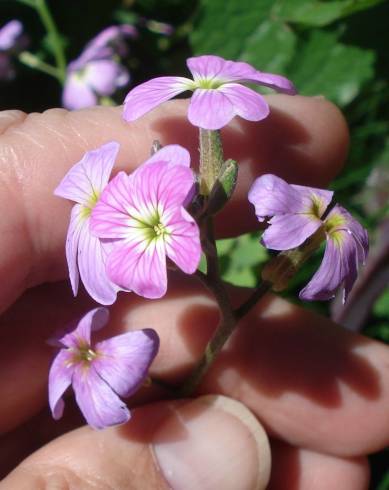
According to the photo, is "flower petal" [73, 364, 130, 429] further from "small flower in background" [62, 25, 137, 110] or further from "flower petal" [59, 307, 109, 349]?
"small flower in background" [62, 25, 137, 110]

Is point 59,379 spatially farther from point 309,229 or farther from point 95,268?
point 309,229

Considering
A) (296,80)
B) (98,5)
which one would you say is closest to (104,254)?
(296,80)

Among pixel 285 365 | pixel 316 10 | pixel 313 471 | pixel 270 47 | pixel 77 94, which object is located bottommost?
pixel 313 471

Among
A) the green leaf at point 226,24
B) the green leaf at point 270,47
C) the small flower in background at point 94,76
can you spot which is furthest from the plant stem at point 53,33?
the green leaf at point 270,47

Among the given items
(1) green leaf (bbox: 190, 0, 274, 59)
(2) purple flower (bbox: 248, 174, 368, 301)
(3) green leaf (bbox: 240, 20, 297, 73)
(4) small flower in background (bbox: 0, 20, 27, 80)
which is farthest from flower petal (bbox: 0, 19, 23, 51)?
(2) purple flower (bbox: 248, 174, 368, 301)

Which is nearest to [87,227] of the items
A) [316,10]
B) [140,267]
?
[140,267]

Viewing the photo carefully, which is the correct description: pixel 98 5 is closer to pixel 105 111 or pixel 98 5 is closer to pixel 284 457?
pixel 105 111
